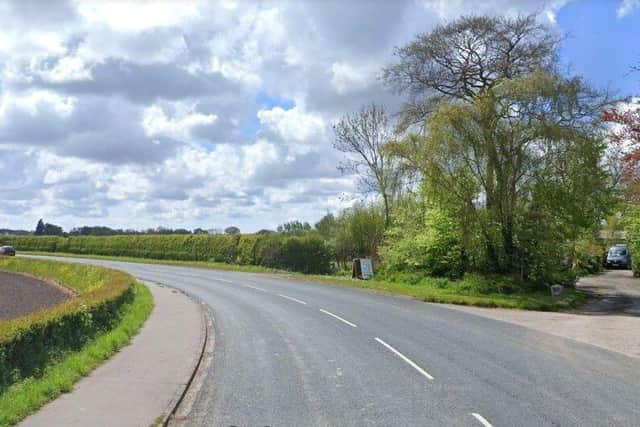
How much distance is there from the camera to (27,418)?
8211 millimetres

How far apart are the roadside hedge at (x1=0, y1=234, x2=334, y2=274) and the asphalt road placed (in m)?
26.4

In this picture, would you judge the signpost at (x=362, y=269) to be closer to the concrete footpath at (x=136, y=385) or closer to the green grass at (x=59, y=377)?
the concrete footpath at (x=136, y=385)

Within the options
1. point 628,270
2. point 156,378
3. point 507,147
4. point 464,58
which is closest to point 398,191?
point 464,58

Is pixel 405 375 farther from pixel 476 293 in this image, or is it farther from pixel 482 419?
pixel 476 293

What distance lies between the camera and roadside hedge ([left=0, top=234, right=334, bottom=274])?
155 ft

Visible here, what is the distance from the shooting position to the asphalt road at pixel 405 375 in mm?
8719

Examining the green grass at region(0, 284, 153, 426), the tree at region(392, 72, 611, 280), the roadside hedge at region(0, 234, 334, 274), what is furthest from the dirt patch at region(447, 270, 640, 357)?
the roadside hedge at region(0, 234, 334, 274)

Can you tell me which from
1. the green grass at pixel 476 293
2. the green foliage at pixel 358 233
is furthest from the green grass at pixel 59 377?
the green foliage at pixel 358 233

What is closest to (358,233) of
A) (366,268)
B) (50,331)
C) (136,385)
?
(366,268)

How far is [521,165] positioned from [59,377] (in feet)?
76.8

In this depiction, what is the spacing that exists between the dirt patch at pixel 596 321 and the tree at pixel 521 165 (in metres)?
4.13

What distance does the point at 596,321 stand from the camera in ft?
70.9

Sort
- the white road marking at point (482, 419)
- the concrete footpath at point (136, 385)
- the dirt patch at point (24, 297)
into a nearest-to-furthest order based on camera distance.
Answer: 1. the white road marking at point (482, 419)
2. the concrete footpath at point (136, 385)
3. the dirt patch at point (24, 297)

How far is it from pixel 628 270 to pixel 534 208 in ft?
122
